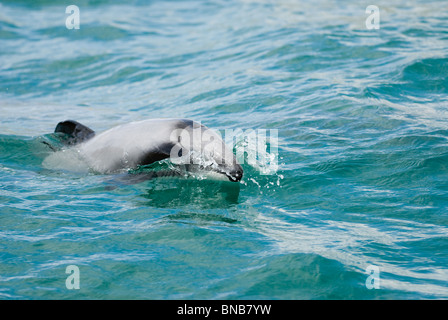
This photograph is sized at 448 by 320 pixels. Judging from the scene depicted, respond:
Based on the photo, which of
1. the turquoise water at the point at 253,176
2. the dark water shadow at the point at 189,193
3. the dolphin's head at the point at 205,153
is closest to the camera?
the turquoise water at the point at 253,176

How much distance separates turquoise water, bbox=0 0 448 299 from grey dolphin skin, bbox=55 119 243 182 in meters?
0.30

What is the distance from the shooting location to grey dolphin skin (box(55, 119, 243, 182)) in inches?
277

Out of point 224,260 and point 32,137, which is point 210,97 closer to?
A: point 32,137

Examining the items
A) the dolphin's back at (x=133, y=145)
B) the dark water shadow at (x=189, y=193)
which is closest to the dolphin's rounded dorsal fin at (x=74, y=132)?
the dolphin's back at (x=133, y=145)

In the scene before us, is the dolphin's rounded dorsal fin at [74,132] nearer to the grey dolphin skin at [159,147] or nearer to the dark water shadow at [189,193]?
the grey dolphin skin at [159,147]

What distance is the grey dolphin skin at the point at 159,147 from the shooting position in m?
7.04

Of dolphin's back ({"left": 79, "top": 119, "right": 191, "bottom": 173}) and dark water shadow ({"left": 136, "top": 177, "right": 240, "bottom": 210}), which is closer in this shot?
dark water shadow ({"left": 136, "top": 177, "right": 240, "bottom": 210})

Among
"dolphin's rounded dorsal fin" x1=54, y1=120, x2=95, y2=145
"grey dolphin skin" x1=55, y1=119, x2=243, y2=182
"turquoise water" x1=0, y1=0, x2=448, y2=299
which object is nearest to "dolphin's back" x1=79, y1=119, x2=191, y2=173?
"grey dolphin skin" x1=55, y1=119, x2=243, y2=182

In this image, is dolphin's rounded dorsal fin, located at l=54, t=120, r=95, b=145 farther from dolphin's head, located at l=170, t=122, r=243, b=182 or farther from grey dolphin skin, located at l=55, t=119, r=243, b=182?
dolphin's head, located at l=170, t=122, r=243, b=182

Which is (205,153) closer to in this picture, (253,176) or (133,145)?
(253,176)

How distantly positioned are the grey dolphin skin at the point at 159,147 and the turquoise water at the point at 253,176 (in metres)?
0.30

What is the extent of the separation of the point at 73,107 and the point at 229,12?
9.13m

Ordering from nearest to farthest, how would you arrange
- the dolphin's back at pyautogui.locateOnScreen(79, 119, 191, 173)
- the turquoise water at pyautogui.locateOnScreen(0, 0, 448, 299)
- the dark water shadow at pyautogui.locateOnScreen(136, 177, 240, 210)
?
the turquoise water at pyautogui.locateOnScreen(0, 0, 448, 299), the dark water shadow at pyautogui.locateOnScreen(136, 177, 240, 210), the dolphin's back at pyautogui.locateOnScreen(79, 119, 191, 173)

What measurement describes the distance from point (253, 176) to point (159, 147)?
1271 millimetres
